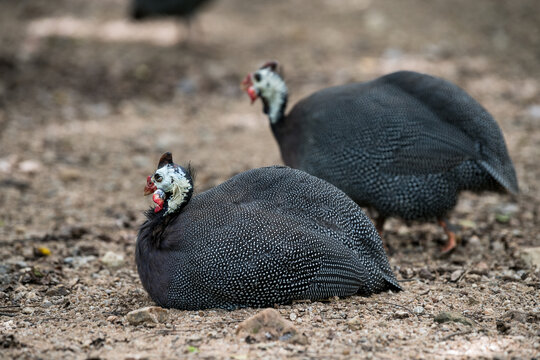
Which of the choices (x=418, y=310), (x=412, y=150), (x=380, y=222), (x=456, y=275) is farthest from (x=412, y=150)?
(x=418, y=310)

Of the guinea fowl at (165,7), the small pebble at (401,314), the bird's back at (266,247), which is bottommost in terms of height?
the small pebble at (401,314)

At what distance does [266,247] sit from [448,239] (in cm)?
196

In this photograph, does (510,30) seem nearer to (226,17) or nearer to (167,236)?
(226,17)

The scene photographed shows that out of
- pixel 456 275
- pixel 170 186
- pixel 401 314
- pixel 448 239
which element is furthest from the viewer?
pixel 448 239

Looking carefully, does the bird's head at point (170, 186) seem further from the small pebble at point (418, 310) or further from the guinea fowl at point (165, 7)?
the guinea fowl at point (165, 7)

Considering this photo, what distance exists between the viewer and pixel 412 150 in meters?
4.87

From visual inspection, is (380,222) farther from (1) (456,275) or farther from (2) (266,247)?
(2) (266,247)

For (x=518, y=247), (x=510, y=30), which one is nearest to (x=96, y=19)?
(x=510, y=30)

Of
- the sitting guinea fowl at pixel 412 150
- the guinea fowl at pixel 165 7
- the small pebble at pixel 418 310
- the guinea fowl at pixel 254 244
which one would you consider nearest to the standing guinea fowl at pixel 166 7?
the guinea fowl at pixel 165 7

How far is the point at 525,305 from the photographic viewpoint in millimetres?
3904

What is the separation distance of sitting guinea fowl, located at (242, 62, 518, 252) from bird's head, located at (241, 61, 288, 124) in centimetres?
56

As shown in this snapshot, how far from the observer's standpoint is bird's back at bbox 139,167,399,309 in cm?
370

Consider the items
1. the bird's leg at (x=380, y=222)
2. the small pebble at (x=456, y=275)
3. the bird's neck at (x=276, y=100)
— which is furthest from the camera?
the bird's neck at (x=276, y=100)

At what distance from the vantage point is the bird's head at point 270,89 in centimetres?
556
